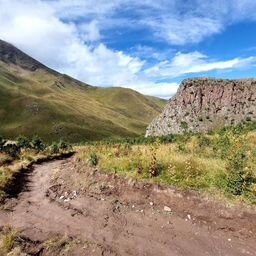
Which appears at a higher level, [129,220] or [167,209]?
[167,209]

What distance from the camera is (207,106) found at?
263 feet

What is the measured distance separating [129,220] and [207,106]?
6814cm

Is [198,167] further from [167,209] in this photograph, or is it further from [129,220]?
[129,220]

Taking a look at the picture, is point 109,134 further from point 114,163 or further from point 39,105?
point 114,163

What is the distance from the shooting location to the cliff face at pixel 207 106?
247 ft

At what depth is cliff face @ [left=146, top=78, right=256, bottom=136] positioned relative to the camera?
75188mm

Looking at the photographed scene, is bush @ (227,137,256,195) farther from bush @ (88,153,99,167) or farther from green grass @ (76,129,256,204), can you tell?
bush @ (88,153,99,167)

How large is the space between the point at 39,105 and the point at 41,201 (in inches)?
6958

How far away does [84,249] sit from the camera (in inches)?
493

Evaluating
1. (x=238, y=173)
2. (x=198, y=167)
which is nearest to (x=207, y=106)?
(x=198, y=167)

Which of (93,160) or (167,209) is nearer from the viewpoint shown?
(167,209)

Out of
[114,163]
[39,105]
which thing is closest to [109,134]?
[39,105]

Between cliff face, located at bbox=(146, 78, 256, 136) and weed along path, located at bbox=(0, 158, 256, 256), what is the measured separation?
5815 cm

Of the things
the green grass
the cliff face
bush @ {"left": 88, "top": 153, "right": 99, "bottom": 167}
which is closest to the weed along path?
the green grass
